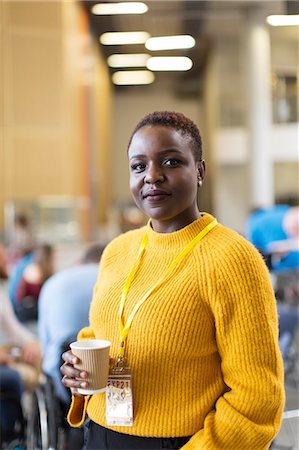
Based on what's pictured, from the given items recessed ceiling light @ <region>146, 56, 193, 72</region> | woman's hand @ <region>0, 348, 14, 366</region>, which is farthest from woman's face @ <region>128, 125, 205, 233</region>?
woman's hand @ <region>0, 348, 14, 366</region>

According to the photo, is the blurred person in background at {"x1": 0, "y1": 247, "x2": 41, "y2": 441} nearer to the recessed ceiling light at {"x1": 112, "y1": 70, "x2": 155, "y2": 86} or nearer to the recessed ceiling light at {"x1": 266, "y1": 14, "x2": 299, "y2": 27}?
the recessed ceiling light at {"x1": 112, "y1": 70, "x2": 155, "y2": 86}

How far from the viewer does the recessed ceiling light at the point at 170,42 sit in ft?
4.56

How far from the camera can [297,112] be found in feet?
7.01

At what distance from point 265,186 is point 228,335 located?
4.68 metres

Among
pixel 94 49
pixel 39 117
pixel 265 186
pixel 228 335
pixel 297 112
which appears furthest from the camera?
pixel 39 117

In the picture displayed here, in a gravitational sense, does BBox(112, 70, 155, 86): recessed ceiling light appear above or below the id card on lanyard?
above

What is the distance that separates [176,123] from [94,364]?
0.42 metres

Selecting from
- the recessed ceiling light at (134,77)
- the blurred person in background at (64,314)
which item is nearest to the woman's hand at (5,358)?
the blurred person in background at (64,314)

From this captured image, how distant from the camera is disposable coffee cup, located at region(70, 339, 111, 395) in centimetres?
92

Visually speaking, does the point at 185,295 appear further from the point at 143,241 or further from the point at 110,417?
the point at 110,417

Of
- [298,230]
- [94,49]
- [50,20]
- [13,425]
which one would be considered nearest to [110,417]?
[94,49]

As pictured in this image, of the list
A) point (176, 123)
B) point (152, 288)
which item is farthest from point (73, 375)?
point (176, 123)

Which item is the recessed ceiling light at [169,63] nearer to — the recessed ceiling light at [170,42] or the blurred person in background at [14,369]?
the recessed ceiling light at [170,42]

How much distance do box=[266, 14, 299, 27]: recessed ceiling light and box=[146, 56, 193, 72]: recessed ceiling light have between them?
0.22 m
